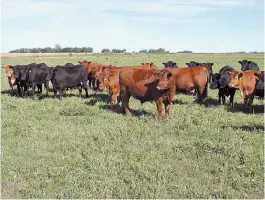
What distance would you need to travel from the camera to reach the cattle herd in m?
10.6

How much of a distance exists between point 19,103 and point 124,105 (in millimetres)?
4666

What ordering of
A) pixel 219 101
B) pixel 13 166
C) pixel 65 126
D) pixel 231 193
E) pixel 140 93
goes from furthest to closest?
pixel 219 101, pixel 140 93, pixel 65 126, pixel 13 166, pixel 231 193

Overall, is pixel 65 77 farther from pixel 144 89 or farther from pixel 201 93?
pixel 201 93

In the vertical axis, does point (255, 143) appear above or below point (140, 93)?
below

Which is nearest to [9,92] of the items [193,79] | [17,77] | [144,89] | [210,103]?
[17,77]

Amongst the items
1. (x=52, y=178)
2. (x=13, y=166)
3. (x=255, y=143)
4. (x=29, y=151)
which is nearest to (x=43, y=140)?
(x=29, y=151)

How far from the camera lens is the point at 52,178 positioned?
6.09 m

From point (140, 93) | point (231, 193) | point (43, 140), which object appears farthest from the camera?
point (140, 93)

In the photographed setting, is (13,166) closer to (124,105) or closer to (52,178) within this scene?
(52,178)

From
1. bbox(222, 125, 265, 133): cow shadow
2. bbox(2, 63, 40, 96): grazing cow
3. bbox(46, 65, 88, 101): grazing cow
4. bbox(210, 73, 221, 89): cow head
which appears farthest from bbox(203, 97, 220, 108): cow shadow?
bbox(2, 63, 40, 96): grazing cow

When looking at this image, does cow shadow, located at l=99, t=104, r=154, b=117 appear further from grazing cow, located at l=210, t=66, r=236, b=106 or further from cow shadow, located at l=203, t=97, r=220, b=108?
grazing cow, located at l=210, t=66, r=236, b=106

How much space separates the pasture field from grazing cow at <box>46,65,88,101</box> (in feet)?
10.5

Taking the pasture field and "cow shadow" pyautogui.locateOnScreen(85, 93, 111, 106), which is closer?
the pasture field

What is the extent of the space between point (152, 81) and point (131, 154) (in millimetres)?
3908
